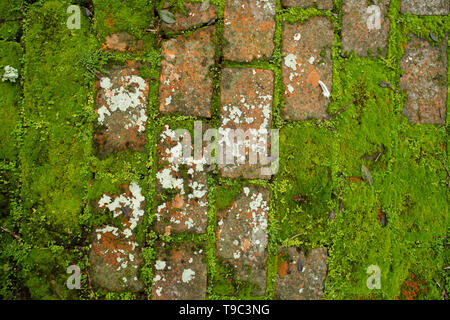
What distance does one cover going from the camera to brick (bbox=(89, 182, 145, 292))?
2.42 meters

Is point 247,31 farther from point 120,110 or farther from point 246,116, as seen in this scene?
point 120,110

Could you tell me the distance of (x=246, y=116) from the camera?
2.49 meters

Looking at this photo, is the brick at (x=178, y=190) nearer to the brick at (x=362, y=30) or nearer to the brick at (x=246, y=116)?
the brick at (x=246, y=116)

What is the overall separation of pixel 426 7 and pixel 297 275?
9.07ft

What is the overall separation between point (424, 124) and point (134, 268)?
293cm

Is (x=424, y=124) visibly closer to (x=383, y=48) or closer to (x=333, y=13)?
(x=383, y=48)

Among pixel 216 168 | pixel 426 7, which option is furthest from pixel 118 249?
pixel 426 7

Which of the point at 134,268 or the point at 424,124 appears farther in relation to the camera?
the point at 424,124

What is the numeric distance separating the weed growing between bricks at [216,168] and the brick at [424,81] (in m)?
0.03

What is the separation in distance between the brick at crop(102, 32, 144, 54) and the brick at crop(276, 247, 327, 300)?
2.18 m

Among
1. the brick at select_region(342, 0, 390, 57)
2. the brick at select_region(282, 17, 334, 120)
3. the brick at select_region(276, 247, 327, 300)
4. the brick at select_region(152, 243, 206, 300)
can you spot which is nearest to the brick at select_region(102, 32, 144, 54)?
the brick at select_region(282, 17, 334, 120)

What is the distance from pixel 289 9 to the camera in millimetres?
2555

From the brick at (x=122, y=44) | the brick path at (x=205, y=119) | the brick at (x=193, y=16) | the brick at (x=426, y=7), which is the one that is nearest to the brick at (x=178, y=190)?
the brick path at (x=205, y=119)
